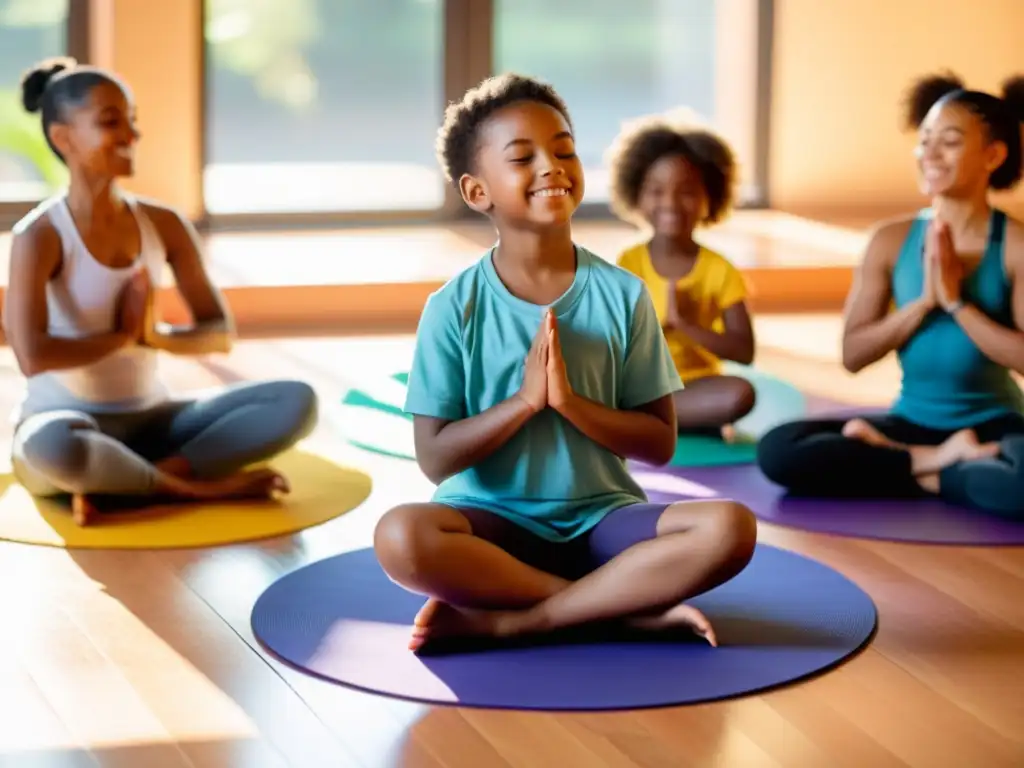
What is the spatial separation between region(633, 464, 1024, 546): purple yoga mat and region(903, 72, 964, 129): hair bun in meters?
0.77

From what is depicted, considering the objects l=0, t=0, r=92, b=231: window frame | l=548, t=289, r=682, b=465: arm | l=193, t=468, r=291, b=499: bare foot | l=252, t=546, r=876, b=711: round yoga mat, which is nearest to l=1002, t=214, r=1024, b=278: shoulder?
l=252, t=546, r=876, b=711: round yoga mat

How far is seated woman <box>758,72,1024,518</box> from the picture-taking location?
10.8ft

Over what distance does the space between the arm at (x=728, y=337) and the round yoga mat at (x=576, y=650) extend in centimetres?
94

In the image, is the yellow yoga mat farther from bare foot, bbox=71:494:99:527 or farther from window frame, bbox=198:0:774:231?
window frame, bbox=198:0:774:231

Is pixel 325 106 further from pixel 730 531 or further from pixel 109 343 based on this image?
pixel 730 531

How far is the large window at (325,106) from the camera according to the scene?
6.49 m

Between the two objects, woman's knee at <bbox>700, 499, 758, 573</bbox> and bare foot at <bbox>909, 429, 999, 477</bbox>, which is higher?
woman's knee at <bbox>700, 499, 758, 573</bbox>

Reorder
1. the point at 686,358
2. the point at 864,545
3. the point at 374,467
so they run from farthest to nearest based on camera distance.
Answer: the point at 686,358 < the point at 374,467 < the point at 864,545

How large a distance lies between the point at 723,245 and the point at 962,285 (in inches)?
106

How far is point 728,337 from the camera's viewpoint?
3760mm

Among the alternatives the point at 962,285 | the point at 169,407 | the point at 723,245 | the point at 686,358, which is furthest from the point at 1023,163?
the point at 723,245

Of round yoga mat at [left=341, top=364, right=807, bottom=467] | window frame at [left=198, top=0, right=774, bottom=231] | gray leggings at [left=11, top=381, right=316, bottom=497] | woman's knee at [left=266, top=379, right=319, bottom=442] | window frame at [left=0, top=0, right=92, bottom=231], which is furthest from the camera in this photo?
window frame at [left=198, top=0, right=774, bottom=231]

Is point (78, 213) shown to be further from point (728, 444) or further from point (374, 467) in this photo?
point (728, 444)

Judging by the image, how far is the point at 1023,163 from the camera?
11.3ft
